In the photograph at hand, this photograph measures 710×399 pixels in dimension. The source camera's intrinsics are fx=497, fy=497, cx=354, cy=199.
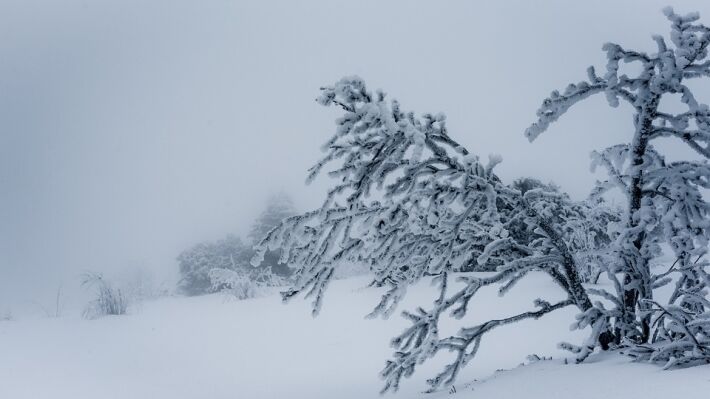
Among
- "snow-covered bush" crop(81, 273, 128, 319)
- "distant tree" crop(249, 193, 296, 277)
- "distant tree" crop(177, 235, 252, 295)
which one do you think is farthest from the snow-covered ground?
"distant tree" crop(249, 193, 296, 277)

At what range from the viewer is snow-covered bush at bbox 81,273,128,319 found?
857cm

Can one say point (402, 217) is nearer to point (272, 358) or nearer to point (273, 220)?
point (272, 358)

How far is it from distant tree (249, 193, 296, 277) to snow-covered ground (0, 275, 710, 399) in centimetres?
1250

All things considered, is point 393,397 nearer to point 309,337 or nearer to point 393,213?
point 393,213

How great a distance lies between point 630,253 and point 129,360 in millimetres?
5844

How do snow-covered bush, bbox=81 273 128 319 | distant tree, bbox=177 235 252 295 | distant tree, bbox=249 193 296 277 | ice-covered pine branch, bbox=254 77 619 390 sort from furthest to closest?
distant tree, bbox=249 193 296 277
distant tree, bbox=177 235 252 295
snow-covered bush, bbox=81 273 128 319
ice-covered pine branch, bbox=254 77 619 390

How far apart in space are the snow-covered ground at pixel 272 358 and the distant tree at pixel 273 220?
12.5 metres

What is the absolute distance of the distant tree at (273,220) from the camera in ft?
71.6

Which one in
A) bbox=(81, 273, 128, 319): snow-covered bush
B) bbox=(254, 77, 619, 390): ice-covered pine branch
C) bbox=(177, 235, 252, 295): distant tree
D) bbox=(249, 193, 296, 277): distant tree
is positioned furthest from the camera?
bbox=(249, 193, 296, 277): distant tree

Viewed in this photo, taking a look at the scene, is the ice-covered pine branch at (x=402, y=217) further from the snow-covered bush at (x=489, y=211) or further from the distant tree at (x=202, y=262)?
the distant tree at (x=202, y=262)

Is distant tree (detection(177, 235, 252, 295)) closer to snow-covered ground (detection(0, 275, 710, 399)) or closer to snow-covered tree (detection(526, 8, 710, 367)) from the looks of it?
snow-covered ground (detection(0, 275, 710, 399))

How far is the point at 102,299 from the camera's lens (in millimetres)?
8656

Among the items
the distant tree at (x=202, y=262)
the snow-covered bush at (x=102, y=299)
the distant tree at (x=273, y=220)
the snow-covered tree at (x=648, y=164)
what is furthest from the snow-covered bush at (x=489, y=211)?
the distant tree at (x=273, y=220)

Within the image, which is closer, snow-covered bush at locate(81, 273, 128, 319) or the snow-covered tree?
the snow-covered tree
